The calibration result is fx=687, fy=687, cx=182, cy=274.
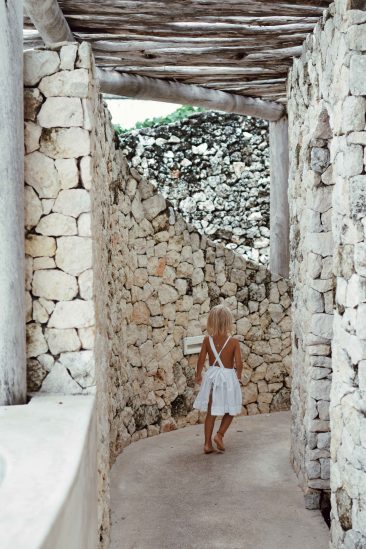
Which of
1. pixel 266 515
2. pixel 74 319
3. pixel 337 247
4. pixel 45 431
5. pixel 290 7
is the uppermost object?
pixel 290 7

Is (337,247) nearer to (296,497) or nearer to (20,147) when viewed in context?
(20,147)

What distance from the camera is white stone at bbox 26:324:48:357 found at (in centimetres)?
366

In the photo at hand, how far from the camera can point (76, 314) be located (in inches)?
143

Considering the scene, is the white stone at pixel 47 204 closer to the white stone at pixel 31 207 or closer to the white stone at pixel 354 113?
the white stone at pixel 31 207

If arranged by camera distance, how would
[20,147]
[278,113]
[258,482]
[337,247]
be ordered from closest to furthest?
[20,147]
[337,247]
[258,482]
[278,113]

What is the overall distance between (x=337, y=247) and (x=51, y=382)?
179cm

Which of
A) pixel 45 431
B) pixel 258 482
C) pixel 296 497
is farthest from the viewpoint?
pixel 258 482

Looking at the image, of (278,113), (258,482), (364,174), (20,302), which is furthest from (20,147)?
(278,113)

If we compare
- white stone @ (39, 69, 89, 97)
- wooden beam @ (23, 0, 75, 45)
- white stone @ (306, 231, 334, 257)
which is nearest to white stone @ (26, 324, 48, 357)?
white stone @ (39, 69, 89, 97)

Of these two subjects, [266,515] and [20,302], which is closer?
[20,302]

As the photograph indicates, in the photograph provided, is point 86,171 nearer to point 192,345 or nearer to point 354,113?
point 354,113

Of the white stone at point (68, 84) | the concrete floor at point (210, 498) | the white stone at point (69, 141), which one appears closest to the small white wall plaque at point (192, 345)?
the concrete floor at point (210, 498)

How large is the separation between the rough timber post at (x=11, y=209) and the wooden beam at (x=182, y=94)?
250cm

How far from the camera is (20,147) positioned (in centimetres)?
347
